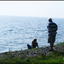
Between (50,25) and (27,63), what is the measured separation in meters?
3.49

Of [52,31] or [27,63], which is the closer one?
[27,63]

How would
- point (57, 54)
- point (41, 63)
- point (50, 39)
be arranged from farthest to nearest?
point (50, 39)
point (57, 54)
point (41, 63)

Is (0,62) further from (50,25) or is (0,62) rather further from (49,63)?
(50,25)

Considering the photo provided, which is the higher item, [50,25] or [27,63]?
[50,25]

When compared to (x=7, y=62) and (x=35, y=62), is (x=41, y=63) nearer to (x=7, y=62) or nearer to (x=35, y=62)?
(x=35, y=62)

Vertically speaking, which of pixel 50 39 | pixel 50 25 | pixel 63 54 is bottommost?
pixel 63 54

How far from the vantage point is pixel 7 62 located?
7406 millimetres

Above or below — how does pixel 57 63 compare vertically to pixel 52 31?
below

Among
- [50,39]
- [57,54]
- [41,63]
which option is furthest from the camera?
[50,39]

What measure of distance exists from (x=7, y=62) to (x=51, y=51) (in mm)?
3791

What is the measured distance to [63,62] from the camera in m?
7.21

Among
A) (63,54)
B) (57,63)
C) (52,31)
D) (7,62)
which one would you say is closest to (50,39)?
(52,31)

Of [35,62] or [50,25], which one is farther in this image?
[50,25]

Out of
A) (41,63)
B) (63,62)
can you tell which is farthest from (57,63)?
(41,63)
